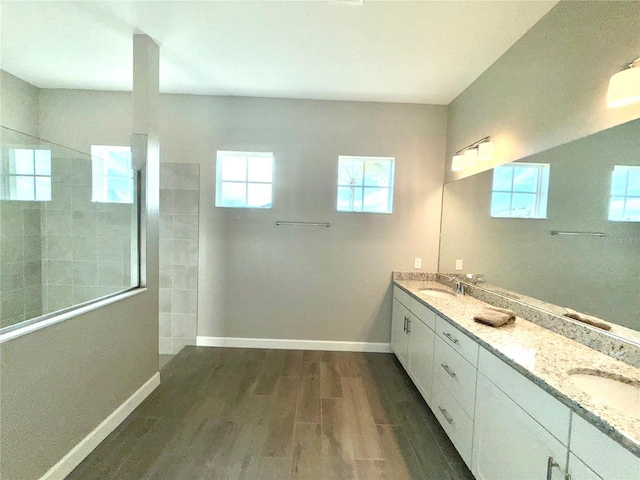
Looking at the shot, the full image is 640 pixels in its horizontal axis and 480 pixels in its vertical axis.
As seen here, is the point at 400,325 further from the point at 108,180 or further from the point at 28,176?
the point at 28,176

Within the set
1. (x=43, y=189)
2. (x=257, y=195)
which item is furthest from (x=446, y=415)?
(x=43, y=189)

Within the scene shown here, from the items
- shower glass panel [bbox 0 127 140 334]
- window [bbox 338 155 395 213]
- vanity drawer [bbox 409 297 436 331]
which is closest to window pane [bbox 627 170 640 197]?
vanity drawer [bbox 409 297 436 331]

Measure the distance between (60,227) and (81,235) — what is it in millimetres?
189

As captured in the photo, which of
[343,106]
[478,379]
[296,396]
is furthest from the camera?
[343,106]

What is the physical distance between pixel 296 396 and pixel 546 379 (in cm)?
175

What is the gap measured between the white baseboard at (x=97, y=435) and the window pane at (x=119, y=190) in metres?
1.54

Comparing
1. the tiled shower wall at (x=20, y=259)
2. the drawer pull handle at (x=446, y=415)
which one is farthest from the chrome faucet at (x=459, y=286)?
the tiled shower wall at (x=20, y=259)

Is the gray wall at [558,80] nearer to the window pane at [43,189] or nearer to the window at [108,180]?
the window at [108,180]

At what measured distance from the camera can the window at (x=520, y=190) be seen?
5.49 feet

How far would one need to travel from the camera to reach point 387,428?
1.79 meters

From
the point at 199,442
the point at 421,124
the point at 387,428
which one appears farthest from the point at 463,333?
the point at 421,124

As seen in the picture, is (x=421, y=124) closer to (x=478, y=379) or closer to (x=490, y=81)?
(x=490, y=81)

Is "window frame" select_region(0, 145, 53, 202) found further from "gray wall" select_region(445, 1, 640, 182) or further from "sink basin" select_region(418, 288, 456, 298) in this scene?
"gray wall" select_region(445, 1, 640, 182)

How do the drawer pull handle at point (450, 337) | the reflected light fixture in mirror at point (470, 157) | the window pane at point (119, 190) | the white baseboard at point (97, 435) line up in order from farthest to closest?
1. the reflected light fixture in mirror at point (470, 157)
2. the window pane at point (119, 190)
3. the drawer pull handle at point (450, 337)
4. the white baseboard at point (97, 435)
